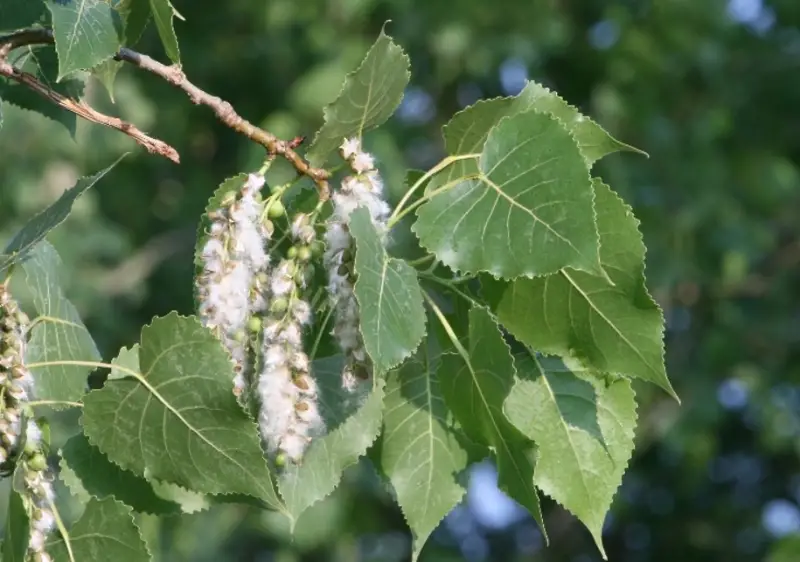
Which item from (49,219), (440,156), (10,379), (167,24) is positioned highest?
(440,156)

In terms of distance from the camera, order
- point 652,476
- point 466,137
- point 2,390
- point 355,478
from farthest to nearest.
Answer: point 652,476
point 355,478
point 466,137
point 2,390

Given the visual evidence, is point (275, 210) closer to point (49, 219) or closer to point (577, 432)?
point (49, 219)

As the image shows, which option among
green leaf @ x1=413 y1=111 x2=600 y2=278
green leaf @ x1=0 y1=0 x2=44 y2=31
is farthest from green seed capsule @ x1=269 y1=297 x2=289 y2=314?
green leaf @ x1=0 y1=0 x2=44 y2=31

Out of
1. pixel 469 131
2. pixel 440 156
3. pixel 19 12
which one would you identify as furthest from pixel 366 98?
pixel 440 156

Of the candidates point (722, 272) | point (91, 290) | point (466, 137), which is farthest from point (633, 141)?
point (466, 137)

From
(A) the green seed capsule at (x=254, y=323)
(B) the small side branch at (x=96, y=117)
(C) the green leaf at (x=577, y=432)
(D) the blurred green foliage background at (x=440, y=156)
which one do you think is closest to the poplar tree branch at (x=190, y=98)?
(B) the small side branch at (x=96, y=117)

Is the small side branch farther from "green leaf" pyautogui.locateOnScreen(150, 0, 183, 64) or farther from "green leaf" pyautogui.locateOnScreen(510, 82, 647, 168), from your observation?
"green leaf" pyautogui.locateOnScreen(510, 82, 647, 168)

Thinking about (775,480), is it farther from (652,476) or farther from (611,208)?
(611,208)
